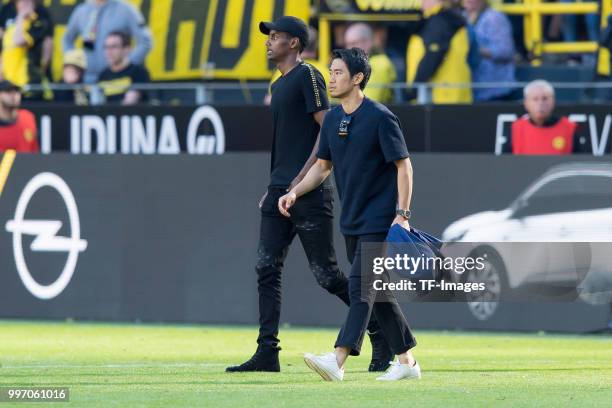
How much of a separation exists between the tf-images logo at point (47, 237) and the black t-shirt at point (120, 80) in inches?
92.0

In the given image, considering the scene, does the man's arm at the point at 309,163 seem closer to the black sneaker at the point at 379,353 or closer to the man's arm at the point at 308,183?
the man's arm at the point at 308,183

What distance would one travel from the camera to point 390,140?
9.20 m

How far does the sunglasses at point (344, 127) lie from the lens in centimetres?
935

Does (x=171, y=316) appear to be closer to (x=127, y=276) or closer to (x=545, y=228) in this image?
(x=127, y=276)

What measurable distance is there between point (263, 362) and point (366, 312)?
1082 millimetres

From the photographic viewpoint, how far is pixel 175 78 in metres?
18.8

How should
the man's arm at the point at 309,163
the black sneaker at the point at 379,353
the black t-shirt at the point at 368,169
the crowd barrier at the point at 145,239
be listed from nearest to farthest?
the black t-shirt at the point at 368,169 → the man's arm at the point at 309,163 → the black sneaker at the point at 379,353 → the crowd barrier at the point at 145,239

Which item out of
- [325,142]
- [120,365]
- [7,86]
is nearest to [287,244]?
[325,142]

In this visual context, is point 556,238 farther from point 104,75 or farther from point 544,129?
point 104,75

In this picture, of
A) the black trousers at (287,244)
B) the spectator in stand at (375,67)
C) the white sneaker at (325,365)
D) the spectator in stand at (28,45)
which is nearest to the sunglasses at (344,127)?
the black trousers at (287,244)

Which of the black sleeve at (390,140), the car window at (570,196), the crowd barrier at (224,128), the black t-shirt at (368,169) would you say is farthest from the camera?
the crowd barrier at (224,128)

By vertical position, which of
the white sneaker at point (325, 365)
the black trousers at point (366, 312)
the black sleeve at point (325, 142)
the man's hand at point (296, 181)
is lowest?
the white sneaker at point (325, 365)

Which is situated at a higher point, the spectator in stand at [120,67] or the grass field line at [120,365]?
the spectator in stand at [120,67]

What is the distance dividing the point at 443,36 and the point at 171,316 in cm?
412
